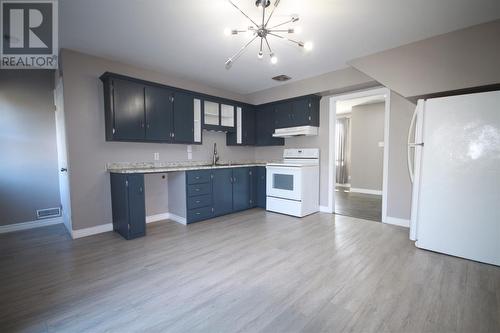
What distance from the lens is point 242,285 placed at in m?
1.92

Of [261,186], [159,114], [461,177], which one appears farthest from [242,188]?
[461,177]

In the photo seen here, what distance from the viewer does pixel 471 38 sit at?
241 centimetres

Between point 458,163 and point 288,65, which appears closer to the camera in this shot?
point 458,163

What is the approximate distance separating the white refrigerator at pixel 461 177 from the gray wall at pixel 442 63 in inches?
10.8

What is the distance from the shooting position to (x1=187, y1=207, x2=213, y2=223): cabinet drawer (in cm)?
359

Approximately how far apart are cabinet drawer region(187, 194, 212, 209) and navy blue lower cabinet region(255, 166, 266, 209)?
1174 mm

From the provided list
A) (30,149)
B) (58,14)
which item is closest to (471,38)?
(58,14)

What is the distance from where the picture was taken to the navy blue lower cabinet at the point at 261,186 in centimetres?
452

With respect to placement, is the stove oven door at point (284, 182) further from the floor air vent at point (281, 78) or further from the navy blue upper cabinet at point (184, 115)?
the floor air vent at point (281, 78)

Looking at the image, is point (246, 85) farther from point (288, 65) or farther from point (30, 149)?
point (30, 149)

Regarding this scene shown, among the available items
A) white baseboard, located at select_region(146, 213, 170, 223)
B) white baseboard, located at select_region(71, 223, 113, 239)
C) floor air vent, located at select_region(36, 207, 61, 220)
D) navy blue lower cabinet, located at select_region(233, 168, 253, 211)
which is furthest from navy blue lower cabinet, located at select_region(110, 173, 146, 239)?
navy blue lower cabinet, located at select_region(233, 168, 253, 211)

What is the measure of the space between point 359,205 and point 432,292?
3.23 m

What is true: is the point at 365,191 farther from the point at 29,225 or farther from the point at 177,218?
the point at 29,225

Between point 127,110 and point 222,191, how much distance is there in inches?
76.7
